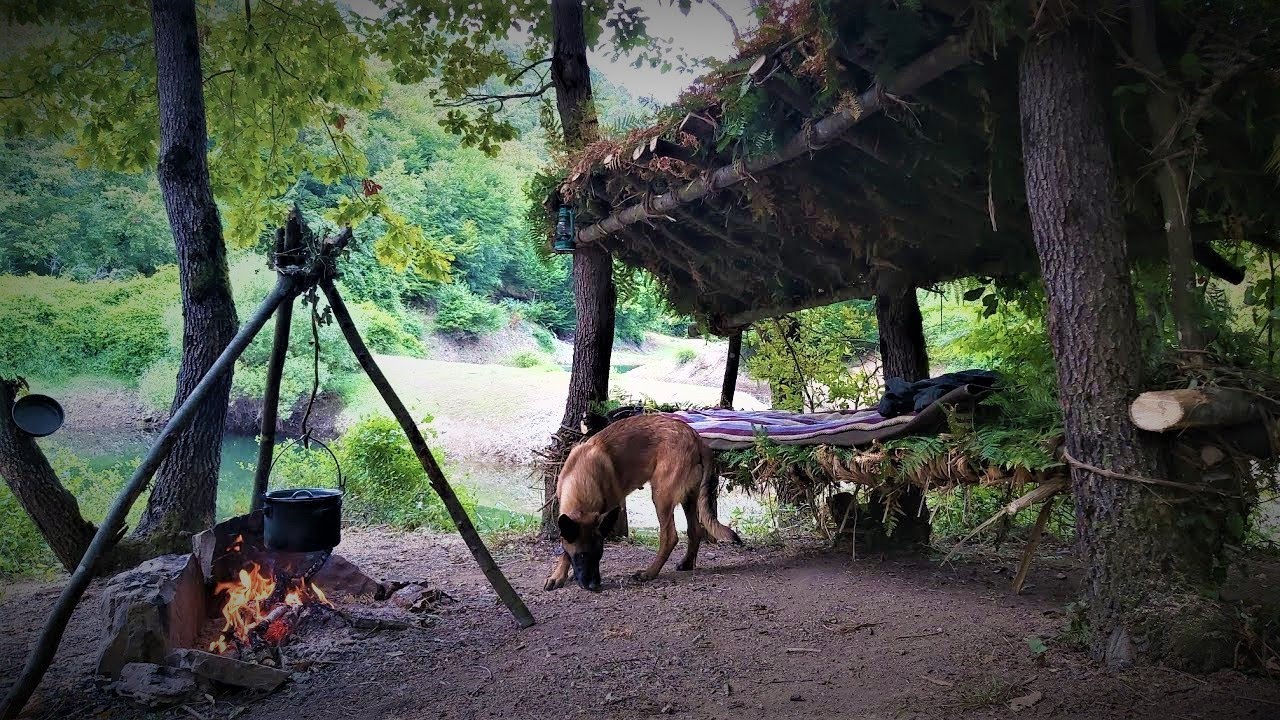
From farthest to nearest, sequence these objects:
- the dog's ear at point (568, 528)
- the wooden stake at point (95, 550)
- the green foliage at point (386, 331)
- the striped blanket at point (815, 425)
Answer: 1. the green foliage at point (386, 331)
2. the dog's ear at point (568, 528)
3. the striped blanket at point (815, 425)
4. the wooden stake at point (95, 550)

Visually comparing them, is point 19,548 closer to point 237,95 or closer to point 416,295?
point 237,95

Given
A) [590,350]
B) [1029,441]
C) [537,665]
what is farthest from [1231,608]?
[590,350]

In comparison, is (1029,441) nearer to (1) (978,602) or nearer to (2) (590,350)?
(1) (978,602)

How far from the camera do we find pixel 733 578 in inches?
218

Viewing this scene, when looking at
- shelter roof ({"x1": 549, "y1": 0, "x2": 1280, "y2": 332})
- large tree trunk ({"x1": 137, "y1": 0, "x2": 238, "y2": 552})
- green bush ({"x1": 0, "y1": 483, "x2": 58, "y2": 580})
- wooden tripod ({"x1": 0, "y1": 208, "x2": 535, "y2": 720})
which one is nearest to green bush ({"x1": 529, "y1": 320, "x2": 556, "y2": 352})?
green bush ({"x1": 0, "y1": 483, "x2": 58, "y2": 580})

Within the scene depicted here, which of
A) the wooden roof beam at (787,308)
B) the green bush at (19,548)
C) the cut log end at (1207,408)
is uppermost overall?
the wooden roof beam at (787,308)

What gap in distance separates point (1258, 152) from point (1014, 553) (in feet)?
11.3

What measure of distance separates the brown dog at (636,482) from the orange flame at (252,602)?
1653 mm

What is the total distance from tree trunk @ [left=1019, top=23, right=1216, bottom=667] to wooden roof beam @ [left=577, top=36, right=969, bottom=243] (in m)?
0.31

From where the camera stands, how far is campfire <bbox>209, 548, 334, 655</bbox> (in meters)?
4.14

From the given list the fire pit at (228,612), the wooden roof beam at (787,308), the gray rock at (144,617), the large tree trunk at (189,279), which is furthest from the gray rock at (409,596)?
the wooden roof beam at (787,308)

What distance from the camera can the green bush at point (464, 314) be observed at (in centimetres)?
2753

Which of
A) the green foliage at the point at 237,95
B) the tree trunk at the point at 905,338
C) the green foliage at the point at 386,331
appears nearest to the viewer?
the tree trunk at the point at 905,338

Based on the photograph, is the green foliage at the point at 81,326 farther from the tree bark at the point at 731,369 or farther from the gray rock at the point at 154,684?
the gray rock at the point at 154,684
